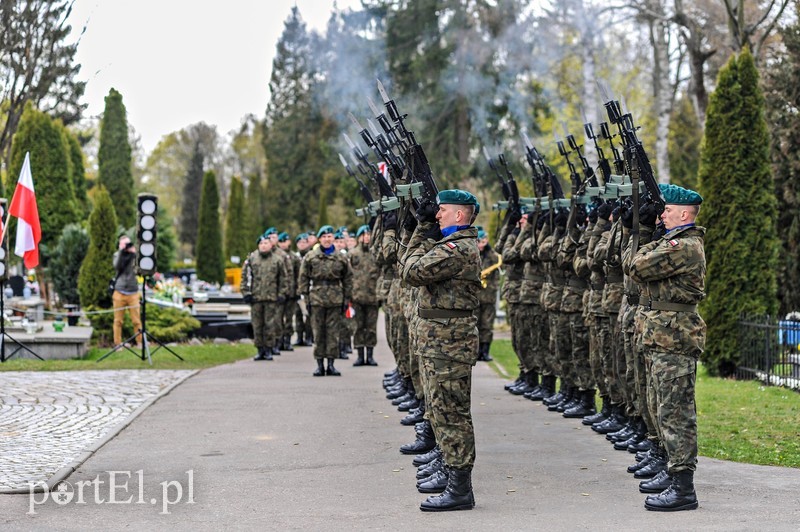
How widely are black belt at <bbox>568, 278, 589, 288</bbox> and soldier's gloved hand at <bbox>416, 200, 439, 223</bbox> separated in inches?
138

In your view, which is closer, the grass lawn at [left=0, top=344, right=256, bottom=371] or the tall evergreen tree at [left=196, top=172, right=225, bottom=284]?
the grass lawn at [left=0, top=344, right=256, bottom=371]

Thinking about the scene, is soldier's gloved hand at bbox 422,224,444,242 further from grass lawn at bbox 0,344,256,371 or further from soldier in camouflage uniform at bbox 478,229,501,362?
grass lawn at bbox 0,344,256,371

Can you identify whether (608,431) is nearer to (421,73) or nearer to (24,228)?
(24,228)

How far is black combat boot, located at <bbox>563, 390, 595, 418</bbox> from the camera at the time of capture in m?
11.1

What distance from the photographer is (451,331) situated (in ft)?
23.8

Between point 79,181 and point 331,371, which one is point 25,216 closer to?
point 331,371

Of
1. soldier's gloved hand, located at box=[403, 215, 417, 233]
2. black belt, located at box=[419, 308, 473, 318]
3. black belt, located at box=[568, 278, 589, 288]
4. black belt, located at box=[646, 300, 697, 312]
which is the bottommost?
black belt, located at box=[419, 308, 473, 318]

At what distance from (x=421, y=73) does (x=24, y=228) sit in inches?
1107

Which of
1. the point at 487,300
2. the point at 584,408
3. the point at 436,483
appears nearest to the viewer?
the point at 436,483

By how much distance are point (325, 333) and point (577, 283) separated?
5182 millimetres

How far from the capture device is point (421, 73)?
1684 inches

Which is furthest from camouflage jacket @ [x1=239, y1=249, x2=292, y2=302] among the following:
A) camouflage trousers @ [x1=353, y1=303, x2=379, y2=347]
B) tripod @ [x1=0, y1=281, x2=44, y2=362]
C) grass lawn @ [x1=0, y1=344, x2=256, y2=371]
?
tripod @ [x1=0, y1=281, x2=44, y2=362]

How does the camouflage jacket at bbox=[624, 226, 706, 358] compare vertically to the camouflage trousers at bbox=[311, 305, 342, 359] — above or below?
above

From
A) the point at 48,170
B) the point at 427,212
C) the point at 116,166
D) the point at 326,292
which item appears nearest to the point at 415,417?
the point at 427,212
